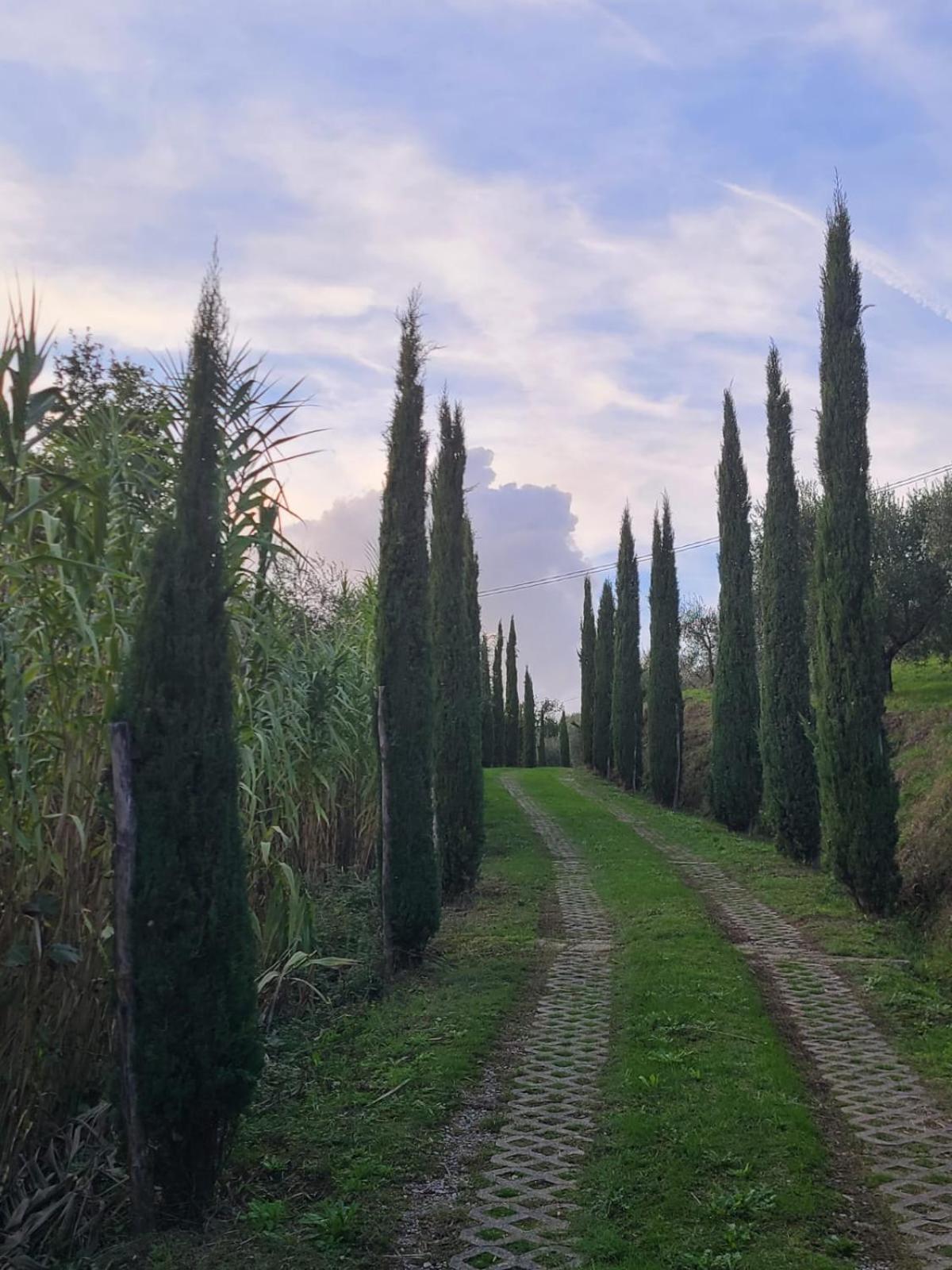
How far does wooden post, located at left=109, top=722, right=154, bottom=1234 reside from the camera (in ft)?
11.6

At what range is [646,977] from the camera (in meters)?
7.46

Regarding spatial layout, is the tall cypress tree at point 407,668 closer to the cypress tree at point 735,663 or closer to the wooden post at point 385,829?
the wooden post at point 385,829

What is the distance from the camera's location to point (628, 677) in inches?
1167

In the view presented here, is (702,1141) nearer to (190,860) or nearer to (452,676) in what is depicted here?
(190,860)

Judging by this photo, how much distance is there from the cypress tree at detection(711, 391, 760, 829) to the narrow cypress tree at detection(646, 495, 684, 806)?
4508 millimetres

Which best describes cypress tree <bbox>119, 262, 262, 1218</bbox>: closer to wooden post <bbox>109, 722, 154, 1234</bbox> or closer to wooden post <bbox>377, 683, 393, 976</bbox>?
wooden post <bbox>109, 722, 154, 1234</bbox>

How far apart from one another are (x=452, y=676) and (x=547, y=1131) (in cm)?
791

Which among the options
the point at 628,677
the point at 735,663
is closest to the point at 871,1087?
the point at 735,663

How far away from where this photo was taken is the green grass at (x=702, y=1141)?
348cm

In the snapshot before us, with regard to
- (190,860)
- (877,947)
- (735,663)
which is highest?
(735,663)

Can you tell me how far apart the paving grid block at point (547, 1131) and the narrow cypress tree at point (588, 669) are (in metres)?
28.9

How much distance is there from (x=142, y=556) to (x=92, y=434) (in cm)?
71

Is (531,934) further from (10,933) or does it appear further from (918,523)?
(918,523)

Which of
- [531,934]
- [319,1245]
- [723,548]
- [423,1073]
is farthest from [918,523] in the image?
[319,1245]
